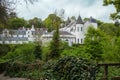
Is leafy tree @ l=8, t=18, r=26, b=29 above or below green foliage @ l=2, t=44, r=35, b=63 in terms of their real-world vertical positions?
above

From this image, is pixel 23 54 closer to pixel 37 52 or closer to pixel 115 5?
pixel 37 52

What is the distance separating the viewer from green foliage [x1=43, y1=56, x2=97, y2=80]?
8258 millimetres

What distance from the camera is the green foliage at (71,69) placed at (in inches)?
325

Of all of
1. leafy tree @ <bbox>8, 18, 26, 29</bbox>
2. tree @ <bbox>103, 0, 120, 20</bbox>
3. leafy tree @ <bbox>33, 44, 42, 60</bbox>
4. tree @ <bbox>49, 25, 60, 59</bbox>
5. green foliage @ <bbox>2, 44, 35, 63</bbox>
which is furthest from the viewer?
tree @ <bbox>49, 25, 60, 59</bbox>

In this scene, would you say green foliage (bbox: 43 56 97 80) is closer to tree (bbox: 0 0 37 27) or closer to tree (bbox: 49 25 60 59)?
tree (bbox: 0 0 37 27)

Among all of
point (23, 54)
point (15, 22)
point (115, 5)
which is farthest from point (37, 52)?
point (15, 22)

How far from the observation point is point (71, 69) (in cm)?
862

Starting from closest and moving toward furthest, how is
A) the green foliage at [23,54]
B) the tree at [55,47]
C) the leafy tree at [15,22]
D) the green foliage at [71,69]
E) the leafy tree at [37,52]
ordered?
the green foliage at [71,69]
the leafy tree at [15,22]
the green foliage at [23,54]
the leafy tree at [37,52]
the tree at [55,47]

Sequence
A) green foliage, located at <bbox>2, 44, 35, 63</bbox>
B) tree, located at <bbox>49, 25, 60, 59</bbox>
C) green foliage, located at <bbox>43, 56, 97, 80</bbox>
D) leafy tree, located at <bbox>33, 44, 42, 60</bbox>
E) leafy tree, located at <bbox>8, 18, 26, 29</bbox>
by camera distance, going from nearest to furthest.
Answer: green foliage, located at <bbox>43, 56, 97, 80</bbox>
leafy tree, located at <bbox>8, 18, 26, 29</bbox>
green foliage, located at <bbox>2, 44, 35, 63</bbox>
leafy tree, located at <bbox>33, 44, 42, 60</bbox>
tree, located at <bbox>49, 25, 60, 59</bbox>

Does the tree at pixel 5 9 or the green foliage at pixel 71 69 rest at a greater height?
the tree at pixel 5 9

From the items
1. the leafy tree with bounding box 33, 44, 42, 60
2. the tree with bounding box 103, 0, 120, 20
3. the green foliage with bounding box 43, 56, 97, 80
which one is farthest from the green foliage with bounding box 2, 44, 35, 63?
the green foliage with bounding box 43, 56, 97, 80

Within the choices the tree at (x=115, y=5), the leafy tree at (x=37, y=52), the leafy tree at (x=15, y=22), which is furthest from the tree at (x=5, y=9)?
the leafy tree at (x=37, y=52)

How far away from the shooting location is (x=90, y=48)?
23.9m

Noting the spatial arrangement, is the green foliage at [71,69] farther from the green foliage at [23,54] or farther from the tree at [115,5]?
the green foliage at [23,54]
